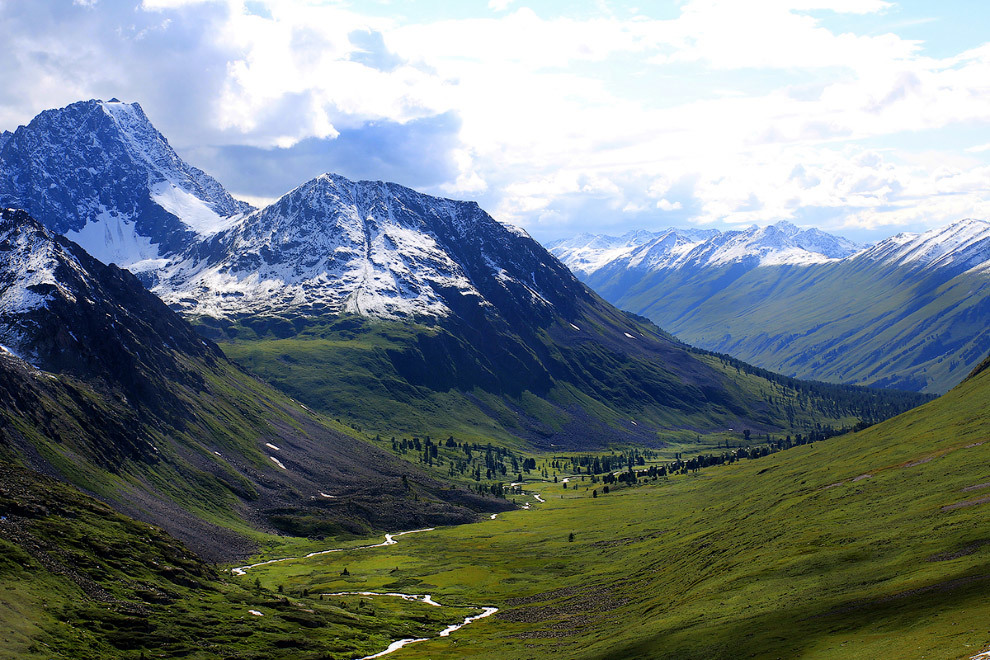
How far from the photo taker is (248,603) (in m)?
146

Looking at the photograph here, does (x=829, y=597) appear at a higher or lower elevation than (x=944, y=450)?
lower

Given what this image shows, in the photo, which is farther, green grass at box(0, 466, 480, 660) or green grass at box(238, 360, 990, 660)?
green grass at box(0, 466, 480, 660)

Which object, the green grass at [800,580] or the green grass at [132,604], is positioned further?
the green grass at [132,604]

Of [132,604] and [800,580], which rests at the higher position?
[132,604]

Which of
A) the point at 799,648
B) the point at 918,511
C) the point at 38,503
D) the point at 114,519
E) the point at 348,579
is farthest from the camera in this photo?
the point at 348,579

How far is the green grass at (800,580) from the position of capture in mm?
85562

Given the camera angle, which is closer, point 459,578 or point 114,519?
point 114,519

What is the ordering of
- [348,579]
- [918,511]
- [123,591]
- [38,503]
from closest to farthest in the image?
1. [918,511]
2. [123,591]
3. [38,503]
4. [348,579]

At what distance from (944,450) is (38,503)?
540ft

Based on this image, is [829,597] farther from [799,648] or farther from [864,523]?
[864,523]

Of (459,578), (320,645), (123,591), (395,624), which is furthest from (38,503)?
(459,578)

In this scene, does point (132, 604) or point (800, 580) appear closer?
point (800, 580)

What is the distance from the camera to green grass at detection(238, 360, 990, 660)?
281 ft

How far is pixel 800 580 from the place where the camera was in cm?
10988
